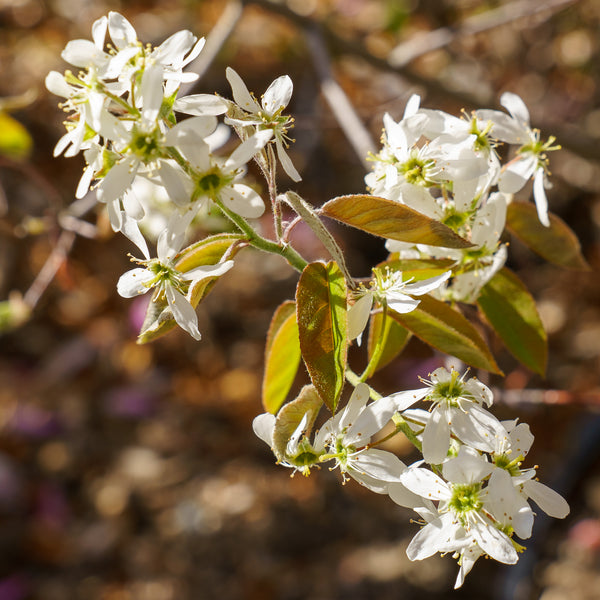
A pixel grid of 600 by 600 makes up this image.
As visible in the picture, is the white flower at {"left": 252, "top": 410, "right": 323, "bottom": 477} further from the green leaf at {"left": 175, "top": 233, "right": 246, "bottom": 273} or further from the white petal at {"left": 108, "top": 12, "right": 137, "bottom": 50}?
the white petal at {"left": 108, "top": 12, "right": 137, "bottom": 50}

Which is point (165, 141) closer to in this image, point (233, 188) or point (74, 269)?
point (233, 188)

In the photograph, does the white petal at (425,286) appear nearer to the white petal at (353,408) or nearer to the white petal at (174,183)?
the white petal at (353,408)

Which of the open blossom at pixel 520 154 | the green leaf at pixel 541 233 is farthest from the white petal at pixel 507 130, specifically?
the green leaf at pixel 541 233

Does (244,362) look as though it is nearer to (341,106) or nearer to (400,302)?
(341,106)

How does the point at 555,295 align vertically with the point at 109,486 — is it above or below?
below

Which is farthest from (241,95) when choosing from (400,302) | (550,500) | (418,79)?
(418,79)

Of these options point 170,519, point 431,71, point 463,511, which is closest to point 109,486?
point 170,519

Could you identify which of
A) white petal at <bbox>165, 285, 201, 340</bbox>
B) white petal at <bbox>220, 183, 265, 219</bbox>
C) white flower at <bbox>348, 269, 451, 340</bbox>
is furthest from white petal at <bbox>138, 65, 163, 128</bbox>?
white flower at <bbox>348, 269, 451, 340</bbox>
